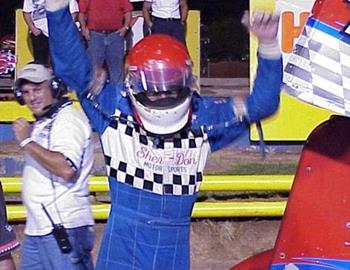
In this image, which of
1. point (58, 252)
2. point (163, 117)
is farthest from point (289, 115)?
point (163, 117)

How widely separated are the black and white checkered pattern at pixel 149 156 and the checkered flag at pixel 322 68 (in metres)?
0.78

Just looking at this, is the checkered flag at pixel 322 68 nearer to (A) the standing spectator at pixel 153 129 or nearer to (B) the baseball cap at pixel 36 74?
(A) the standing spectator at pixel 153 129

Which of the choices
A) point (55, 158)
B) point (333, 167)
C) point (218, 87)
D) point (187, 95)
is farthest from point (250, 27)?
point (218, 87)

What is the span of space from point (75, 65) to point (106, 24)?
287 inches

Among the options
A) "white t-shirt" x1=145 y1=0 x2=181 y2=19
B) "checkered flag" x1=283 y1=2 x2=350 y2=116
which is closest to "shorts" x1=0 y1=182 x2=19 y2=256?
"checkered flag" x1=283 y1=2 x2=350 y2=116

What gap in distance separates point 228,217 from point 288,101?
7.97 ft

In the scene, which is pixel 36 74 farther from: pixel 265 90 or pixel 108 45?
pixel 108 45

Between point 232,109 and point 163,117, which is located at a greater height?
point 163,117

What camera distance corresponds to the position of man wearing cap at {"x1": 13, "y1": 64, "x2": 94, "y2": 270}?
5324 millimetres

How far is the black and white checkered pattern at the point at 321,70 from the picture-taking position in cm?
372

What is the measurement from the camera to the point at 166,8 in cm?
1187

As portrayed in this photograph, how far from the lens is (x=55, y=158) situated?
205 inches

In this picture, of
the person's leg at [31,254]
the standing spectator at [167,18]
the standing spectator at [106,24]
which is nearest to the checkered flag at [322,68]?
the person's leg at [31,254]

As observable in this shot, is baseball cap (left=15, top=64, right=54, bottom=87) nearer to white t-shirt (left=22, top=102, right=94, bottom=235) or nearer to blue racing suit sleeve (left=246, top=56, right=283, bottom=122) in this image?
white t-shirt (left=22, top=102, right=94, bottom=235)
